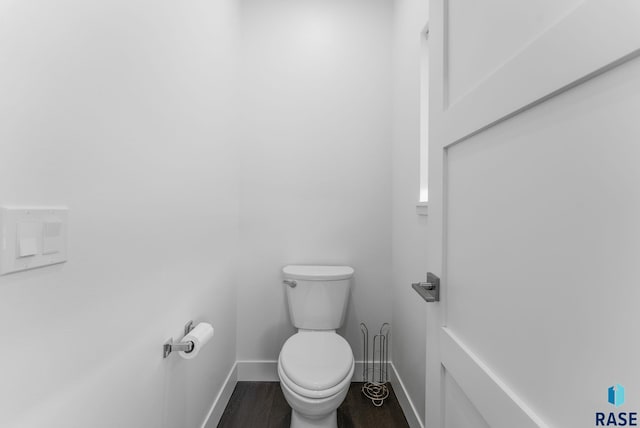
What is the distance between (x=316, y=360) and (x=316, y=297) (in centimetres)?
41

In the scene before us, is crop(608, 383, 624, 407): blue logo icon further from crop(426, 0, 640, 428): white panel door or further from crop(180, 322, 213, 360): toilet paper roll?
crop(180, 322, 213, 360): toilet paper roll

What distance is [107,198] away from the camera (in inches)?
30.0

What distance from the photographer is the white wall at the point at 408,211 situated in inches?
58.4

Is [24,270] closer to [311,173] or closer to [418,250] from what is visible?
[418,250]

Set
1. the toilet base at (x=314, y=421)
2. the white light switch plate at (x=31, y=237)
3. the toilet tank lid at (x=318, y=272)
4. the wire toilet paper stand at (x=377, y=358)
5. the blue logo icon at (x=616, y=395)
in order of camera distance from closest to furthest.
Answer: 1. the blue logo icon at (x=616, y=395)
2. the white light switch plate at (x=31, y=237)
3. the toilet base at (x=314, y=421)
4. the toilet tank lid at (x=318, y=272)
5. the wire toilet paper stand at (x=377, y=358)

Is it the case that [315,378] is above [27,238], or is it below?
below

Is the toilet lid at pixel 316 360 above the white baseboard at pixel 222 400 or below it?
above

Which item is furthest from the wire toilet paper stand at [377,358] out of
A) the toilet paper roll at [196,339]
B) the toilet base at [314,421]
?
the toilet paper roll at [196,339]

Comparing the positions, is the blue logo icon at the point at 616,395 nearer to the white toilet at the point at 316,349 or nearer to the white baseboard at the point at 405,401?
the white toilet at the point at 316,349

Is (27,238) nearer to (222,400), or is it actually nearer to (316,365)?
(316,365)

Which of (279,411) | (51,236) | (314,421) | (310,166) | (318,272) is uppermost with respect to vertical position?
(310,166)

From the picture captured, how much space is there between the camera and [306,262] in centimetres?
200

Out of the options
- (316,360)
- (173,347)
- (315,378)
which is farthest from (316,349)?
(173,347)

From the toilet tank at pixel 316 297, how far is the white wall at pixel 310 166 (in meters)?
0.20
